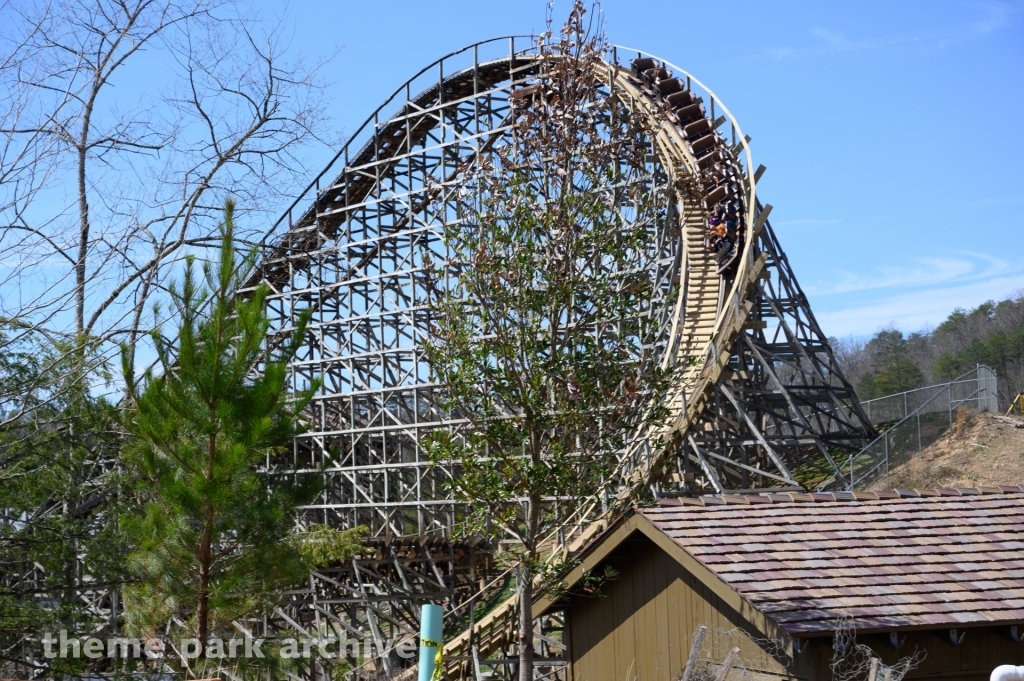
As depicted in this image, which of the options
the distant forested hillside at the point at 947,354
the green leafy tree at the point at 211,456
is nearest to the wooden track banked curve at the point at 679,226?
the green leafy tree at the point at 211,456

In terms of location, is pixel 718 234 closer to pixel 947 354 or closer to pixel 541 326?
pixel 541 326

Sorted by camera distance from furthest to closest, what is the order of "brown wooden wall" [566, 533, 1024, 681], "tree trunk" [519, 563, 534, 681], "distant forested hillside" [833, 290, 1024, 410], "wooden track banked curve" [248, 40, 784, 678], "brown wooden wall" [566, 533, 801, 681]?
"distant forested hillside" [833, 290, 1024, 410] < "wooden track banked curve" [248, 40, 784, 678] < "brown wooden wall" [566, 533, 801, 681] < "tree trunk" [519, 563, 534, 681] < "brown wooden wall" [566, 533, 1024, 681]

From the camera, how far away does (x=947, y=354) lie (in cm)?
5003

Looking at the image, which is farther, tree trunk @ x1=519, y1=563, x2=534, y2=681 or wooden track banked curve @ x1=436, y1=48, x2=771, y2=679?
wooden track banked curve @ x1=436, y1=48, x2=771, y2=679

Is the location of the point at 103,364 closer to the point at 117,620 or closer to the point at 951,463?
the point at 117,620

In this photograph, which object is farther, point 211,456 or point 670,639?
point 670,639

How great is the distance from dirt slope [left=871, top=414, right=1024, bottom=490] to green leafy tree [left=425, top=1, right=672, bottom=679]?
8.57 metres

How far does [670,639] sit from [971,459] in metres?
9.18

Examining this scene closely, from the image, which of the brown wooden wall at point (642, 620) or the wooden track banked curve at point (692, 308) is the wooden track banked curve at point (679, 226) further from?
the brown wooden wall at point (642, 620)

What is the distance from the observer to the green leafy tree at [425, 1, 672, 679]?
26.9 feet

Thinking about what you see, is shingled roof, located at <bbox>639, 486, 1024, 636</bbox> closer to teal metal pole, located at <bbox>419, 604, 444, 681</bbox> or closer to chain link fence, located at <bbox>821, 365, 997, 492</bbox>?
teal metal pole, located at <bbox>419, 604, 444, 681</bbox>

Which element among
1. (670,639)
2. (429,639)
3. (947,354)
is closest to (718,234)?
(670,639)

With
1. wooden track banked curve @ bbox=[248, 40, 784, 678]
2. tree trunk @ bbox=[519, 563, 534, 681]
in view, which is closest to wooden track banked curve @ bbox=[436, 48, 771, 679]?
wooden track banked curve @ bbox=[248, 40, 784, 678]

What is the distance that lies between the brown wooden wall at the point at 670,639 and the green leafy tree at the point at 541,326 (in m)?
0.92
